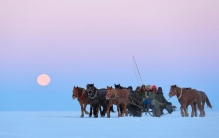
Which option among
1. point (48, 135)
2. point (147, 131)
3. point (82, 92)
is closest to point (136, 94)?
point (82, 92)

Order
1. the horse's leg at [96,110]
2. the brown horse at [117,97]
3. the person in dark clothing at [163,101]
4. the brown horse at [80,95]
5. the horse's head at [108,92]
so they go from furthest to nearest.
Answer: the horse's leg at [96,110] < the brown horse at [80,95] < the person in dark clothing at [163,101] < the brown horse at [117,97] < the horse's head at [108,92]

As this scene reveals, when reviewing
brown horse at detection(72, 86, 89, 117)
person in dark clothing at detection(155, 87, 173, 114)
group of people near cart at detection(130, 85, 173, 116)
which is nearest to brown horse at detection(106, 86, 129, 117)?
group of people near cart at detection(130, 85, 173, 116)

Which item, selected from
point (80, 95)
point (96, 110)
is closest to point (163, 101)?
point (96, 110)

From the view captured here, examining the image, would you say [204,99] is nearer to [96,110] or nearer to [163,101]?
[163,101]

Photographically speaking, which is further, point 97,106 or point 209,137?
point 97,106

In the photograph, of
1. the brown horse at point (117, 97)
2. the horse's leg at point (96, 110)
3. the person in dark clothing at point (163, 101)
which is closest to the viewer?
the brown horse at point (117, 97)

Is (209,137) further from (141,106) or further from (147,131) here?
(141,106)

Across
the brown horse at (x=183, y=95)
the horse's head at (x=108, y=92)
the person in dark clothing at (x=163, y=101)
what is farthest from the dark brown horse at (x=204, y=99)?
the horse's head at (x=108, y=92)

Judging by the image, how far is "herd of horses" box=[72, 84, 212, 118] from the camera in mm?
29781

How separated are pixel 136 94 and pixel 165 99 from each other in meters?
1.68

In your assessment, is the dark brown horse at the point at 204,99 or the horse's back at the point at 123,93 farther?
the dark brown horse at the point at 204,99

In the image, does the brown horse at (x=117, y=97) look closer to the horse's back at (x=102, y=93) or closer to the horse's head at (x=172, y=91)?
the horse's back at (x=102, y=93)

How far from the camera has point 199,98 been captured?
30.4 metres

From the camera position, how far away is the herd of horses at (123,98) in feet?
97.7
